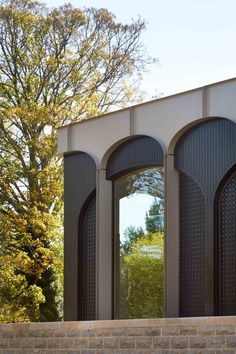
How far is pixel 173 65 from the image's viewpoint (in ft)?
131

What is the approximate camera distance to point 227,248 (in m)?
19.3

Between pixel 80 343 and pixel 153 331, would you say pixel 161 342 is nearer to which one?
pixel 153 331

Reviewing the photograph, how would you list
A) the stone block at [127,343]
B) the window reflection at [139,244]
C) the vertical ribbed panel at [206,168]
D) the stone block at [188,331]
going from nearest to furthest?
1. the stone block at [188,331]
2. the stone block at [127,343]
3. the vertical ribbed panel at [206,168]
4. the window reflection at [139,244]

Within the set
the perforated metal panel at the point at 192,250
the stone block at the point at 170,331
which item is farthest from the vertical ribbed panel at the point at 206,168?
the stone block at the point at 170,331

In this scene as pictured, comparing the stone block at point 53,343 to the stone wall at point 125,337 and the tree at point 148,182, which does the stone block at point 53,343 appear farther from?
the tree at point 148,182

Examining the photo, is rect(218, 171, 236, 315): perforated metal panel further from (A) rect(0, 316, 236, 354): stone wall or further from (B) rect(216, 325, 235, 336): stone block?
(B) rect(216, 325, 235, 336): stone block

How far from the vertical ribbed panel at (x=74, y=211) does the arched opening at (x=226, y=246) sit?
391 centimetres

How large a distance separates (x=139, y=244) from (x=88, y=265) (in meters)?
1.73

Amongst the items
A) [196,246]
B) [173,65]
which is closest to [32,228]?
[173,65]

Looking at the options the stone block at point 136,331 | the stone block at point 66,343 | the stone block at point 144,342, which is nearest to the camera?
the stone block at point 144,342

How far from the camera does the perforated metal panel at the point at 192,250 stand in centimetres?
1959

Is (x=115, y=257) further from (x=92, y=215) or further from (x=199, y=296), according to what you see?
(x=199, y=296)

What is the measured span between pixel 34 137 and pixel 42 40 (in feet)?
11.0

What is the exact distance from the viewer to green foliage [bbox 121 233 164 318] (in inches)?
813
